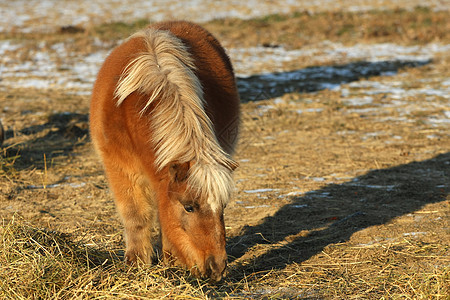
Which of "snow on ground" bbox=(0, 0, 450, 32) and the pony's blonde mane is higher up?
the pony's blonde mane

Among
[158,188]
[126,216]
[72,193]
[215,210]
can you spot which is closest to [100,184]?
[72,193]

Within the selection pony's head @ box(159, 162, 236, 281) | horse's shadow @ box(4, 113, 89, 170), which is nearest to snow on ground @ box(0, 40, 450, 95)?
horse's shadow @ box(4, 113, 89, 170)

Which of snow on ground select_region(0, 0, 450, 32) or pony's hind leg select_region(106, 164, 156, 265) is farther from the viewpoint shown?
snow on ground select_region(0, 0, 450, 32)

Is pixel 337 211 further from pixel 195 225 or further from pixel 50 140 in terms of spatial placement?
pixel 50 140

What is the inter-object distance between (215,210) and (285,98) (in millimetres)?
6941

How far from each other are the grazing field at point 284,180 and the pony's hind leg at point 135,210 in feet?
0.57

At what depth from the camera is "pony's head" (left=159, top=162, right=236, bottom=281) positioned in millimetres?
3006

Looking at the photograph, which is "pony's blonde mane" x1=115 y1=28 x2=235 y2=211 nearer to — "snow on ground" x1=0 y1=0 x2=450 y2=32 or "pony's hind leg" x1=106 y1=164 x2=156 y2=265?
"pony's hind leg" x1=106 y1=164 x2=156 y2=265

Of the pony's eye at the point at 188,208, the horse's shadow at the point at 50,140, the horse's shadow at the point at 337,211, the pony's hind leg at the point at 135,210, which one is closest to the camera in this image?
the pony's eye at the point at 188,208

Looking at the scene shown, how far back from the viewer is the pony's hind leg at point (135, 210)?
12.0 feet

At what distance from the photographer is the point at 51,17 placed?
65.2ft

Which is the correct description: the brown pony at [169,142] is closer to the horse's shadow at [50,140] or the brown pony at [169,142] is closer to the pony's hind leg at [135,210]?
the pony's hind leg at [135,210]

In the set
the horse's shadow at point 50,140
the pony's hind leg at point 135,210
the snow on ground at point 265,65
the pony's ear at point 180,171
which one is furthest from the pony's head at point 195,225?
the snow on ground at point 265,65

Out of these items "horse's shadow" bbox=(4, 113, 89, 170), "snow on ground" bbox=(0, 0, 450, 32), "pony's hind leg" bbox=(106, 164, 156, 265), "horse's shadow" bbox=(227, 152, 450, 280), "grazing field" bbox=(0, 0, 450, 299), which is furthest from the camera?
"snow on ground" bbox=(0, 0, 450, 32)
